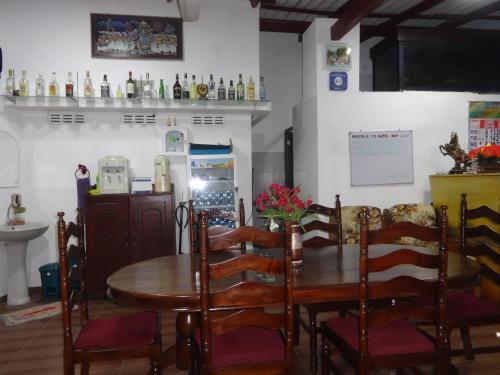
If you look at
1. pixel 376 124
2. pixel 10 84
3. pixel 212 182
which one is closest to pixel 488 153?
pixel 376 124

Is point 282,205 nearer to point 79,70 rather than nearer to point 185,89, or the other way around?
point 185,89

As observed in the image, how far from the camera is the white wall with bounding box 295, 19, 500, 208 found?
449 cm

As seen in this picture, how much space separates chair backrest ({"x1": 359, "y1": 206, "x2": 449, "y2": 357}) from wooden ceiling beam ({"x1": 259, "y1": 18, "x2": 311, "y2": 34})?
14.8 feet

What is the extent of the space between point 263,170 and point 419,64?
102 inches

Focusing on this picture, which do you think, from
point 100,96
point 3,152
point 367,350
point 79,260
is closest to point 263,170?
point 100,96

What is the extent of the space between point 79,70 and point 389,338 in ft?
13.6

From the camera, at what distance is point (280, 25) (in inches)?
216

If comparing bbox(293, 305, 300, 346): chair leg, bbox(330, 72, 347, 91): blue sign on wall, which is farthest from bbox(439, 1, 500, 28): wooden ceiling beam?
bbox(293, 305, 300, 346): chair leg

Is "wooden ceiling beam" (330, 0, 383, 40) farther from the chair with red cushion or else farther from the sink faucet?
the sink faucet

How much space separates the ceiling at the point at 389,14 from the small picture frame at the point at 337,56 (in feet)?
0.39

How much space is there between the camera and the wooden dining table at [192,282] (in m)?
1.72

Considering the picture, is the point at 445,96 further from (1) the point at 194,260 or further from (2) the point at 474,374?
(1) the point at 194,260

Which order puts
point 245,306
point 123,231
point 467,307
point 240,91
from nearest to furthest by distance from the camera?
point 245,306 → point 467,307 → point 123,231 → point 240,91

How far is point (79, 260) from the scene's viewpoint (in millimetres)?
2213
